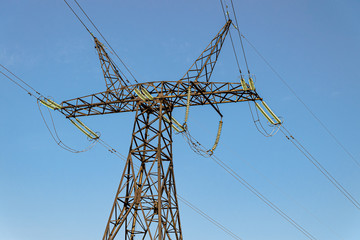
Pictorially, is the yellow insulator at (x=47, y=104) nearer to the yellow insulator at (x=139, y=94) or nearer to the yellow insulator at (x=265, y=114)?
the yellow insulator at (x=139, y=94)

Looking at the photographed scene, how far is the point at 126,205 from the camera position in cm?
2205

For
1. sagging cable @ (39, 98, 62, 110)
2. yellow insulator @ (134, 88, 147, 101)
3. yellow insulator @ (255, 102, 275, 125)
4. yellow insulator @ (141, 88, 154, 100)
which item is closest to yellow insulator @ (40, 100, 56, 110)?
sagging cable @ (39, 98, 62, 110)

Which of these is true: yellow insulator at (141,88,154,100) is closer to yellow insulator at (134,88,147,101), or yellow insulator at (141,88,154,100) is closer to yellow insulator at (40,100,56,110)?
yellow insulator at (134,88,147,101)

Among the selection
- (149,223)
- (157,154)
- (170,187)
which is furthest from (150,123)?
(149,223)

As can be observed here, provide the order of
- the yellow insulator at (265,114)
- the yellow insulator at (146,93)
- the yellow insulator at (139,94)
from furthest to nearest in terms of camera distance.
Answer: the yellow insulator at (146,93) → the yellow insulator at (139,94) → the yellow insulator at (265,114)

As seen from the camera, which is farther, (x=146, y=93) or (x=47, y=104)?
(x=47, y=104)

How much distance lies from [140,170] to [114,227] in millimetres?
3693

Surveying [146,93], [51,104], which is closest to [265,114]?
[146,93]

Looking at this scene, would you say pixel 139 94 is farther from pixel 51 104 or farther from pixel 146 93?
pixel 51 104

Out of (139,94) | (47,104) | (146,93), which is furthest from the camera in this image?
(47,104)

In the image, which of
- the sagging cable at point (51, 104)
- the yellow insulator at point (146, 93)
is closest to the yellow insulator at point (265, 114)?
the yellow insulator at point (146, 93)

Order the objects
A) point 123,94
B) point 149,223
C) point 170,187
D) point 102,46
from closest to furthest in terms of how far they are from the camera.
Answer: point 149,223 < point 170,187 < point 123,94 < point 102,46

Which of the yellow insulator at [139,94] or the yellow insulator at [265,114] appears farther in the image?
the yellow insulator at [139,94]

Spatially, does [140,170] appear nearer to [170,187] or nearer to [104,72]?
[170,187]
